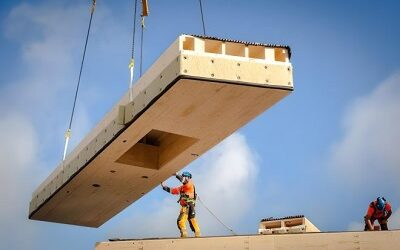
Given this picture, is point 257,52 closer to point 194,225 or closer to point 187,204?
point 187,204

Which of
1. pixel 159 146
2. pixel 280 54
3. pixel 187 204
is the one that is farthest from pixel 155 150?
pixel 280 54

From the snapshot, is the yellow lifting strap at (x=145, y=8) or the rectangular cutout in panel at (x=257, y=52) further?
the yellow lifting strap at (x=145, y=8)

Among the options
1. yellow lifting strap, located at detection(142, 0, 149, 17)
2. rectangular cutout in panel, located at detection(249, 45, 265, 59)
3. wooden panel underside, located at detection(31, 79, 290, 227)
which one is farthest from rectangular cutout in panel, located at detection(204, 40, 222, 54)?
yellow lifting strap, located at detection(142, 0, 149, 17)

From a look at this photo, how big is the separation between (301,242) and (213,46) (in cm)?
369

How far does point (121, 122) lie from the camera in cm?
1120

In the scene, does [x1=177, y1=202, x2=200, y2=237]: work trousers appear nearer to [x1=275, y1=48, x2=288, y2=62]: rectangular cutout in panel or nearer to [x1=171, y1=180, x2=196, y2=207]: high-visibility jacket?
[x1=171, y1=180, x2=196, y2=207]: high-visibility jacket

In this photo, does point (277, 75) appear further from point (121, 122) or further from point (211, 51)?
point (121, 122)

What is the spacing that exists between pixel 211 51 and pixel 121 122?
8.05 feet

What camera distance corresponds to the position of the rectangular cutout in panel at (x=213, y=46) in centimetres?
995

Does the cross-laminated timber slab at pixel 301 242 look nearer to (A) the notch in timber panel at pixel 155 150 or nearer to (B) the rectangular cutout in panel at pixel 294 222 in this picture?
(A) the notch in timber panel at pixel 155 150

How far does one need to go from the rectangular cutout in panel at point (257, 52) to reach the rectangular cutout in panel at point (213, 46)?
0.59m

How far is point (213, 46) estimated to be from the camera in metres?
10.0

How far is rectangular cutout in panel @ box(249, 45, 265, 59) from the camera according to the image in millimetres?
10172

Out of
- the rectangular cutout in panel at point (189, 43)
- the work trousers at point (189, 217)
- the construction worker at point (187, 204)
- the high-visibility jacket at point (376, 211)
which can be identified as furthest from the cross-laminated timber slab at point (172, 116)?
the high-visibility jacket at point (376, 211)
